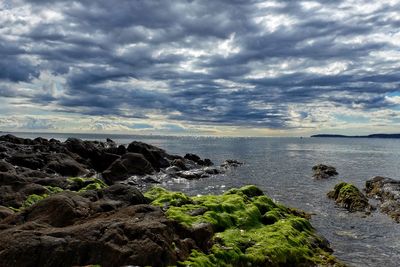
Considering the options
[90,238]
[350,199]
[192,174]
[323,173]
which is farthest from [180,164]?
[90,238]

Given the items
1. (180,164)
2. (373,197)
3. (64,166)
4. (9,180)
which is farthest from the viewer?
(180,164)

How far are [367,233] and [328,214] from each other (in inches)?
223

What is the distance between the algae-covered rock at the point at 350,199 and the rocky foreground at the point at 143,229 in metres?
8.49

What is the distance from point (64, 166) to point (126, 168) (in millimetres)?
7796

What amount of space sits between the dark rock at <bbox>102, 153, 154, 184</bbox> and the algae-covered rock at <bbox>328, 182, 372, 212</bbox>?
2564 centimetres

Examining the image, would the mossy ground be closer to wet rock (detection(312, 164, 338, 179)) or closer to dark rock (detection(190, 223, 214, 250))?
dark rock (detection(190, 223, 214, 250))

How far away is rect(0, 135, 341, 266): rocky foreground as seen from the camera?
38.5ft

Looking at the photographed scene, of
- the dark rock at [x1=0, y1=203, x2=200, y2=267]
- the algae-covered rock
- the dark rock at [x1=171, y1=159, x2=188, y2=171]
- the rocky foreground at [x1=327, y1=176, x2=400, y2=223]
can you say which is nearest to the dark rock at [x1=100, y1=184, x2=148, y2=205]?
the dark rock at [x1=0, y1=203, x2=200, y2=267]

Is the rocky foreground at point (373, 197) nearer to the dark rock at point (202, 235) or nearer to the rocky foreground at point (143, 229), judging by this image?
the rocky foreground at point (143, 229)

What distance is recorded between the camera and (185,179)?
54.8 metres

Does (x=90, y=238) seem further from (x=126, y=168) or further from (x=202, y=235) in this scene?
(x=126, y=168)

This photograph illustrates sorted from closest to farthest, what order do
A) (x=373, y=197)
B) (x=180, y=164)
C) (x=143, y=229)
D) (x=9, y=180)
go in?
1. (x=143, y=229)
2. (x=9, y=180)
3. (x=373, y=197)
4. (x=180, y=164)

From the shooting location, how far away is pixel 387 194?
38781 millimetres

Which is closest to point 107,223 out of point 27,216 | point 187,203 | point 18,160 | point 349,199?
point 27,216
